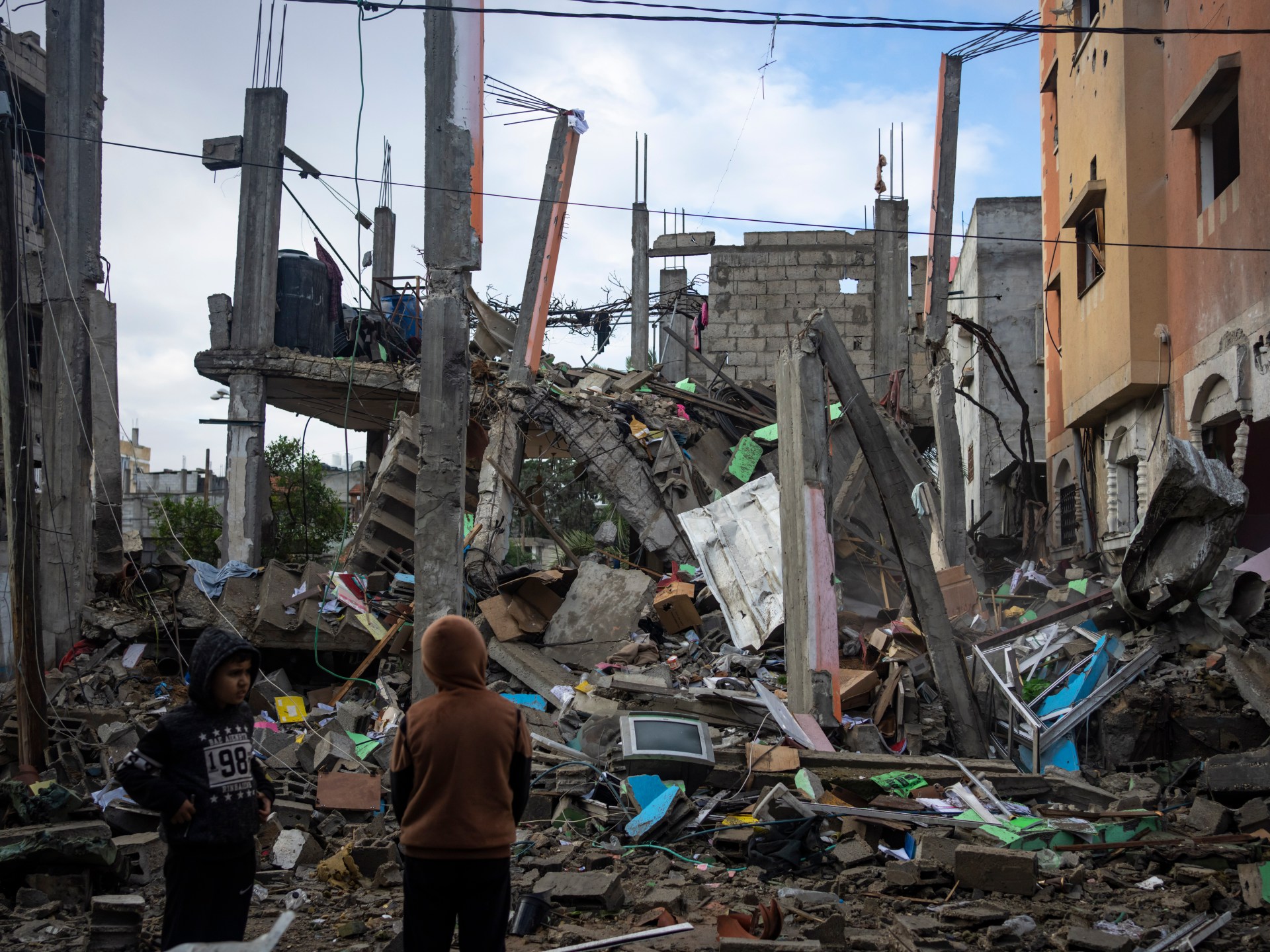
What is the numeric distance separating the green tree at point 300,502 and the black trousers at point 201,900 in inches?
573

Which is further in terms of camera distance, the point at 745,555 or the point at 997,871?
the point at 745,555

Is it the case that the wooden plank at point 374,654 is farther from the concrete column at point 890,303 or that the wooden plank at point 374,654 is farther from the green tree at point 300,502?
the concrete column at point 890,303

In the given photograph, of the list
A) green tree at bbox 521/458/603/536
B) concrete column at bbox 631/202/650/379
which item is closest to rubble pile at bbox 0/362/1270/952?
concrete column at bbox 631/202/650/379

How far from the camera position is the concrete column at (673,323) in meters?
20.5

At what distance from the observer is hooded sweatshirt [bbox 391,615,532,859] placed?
9.86ft

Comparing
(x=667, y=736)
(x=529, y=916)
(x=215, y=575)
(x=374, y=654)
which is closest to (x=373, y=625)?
(x=374, y=654)

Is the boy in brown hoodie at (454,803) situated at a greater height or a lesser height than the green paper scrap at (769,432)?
lesser

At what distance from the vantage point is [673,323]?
842 inches

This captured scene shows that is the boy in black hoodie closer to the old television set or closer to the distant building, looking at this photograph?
the old television set

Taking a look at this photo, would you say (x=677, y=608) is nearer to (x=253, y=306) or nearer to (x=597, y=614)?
(x=597, y=614)

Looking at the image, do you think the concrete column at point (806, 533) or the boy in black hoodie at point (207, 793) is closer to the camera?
the boy in black hoodie at point (207, 793)

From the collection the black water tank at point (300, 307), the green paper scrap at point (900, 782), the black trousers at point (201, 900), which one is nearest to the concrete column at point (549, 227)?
the black water tank at point (300, 307)

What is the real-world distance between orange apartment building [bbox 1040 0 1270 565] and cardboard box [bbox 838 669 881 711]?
4417 millimetres

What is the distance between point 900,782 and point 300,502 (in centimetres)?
1706
